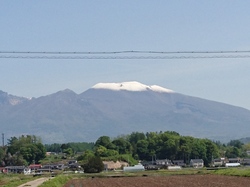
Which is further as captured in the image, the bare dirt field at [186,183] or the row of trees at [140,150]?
the row of trees at [140,150]

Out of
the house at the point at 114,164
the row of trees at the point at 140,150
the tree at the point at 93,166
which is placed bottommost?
the tree at the point at 93,166

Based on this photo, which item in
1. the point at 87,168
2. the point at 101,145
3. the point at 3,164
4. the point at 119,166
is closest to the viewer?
the point at 87,168

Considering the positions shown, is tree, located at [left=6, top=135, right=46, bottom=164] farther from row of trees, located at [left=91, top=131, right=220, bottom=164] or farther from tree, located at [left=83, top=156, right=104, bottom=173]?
tree, located at [left=83, top=156, right=104, bottom=173]

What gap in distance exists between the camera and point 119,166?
370 feet

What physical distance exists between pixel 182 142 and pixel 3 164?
36.2m

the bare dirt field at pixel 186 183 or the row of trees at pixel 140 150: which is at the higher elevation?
Answer: the row of trees at pixel 140 150

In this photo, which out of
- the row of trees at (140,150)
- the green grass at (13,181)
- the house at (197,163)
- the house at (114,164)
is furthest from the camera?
the row of trees at (140,150)

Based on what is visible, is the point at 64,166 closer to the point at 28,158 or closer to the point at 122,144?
the point at 28,158

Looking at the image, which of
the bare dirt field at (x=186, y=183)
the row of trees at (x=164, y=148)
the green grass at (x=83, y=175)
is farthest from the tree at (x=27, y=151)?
the bare dirt field at (x=186, y=183)

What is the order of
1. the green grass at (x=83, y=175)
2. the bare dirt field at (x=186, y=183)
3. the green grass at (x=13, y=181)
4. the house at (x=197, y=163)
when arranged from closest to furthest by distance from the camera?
the bare dirt field at (x=186, y=183) < the green grass at (x=13, y=181) < the green grass at (x=83, y=175) < the house at (x=197, y=163)

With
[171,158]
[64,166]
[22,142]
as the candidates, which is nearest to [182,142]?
[171,158]

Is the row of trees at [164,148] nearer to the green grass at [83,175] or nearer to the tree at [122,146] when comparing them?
the tree at [122,146]

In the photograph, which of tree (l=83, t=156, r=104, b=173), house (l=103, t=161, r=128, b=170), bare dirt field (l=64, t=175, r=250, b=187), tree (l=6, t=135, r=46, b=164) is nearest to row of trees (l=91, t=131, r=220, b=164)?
house (l=103, t=161, r=128, b=170)

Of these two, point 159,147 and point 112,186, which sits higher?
point 159,147
